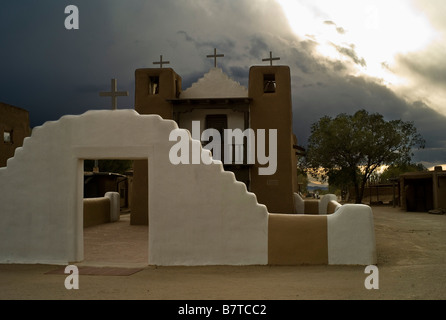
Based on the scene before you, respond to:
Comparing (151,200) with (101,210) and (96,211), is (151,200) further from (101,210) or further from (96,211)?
(101,210)

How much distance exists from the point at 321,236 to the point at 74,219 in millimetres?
5697

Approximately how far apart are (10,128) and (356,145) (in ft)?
75.8

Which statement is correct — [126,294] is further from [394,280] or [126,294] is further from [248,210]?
[394,280]

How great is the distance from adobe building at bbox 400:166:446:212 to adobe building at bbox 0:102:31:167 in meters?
24.5

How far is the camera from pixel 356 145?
30.8 meters

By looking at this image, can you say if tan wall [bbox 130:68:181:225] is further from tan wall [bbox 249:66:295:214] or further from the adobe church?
tan wall [bbox 249:66:295:214]

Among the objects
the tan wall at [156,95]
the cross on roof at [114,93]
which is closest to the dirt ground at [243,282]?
the cross on roof at [114,93]

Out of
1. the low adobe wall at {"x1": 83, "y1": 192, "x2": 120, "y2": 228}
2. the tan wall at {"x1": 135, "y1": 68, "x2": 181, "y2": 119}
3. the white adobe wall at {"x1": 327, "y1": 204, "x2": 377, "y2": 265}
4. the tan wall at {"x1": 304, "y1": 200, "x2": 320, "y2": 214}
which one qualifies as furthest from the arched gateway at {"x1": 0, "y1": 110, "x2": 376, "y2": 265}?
the tan wall at {"x1": 304, "y1": 200, "x2": 320, "y2": 214}

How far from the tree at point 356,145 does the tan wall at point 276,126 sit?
13.1 meters

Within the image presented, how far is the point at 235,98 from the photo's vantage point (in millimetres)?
18953

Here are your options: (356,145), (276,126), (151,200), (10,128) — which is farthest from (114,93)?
(356,145)

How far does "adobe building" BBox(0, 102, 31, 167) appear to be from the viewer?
23.6 metres

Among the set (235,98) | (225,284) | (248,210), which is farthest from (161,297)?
(235,98)

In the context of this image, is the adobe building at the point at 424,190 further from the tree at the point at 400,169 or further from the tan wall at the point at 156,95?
the tan wall at the point at 156,95
